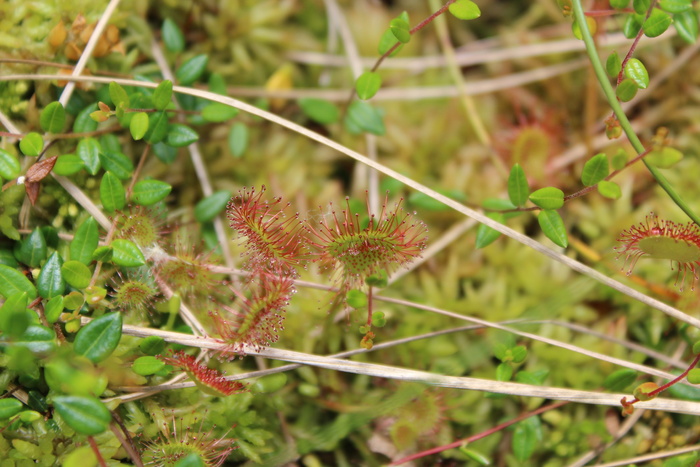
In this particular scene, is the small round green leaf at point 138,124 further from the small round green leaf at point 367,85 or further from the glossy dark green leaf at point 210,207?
the small round green leaf at point 367,85

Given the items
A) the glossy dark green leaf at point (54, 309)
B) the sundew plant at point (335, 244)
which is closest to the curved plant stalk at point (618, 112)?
the sundew plant at point (335, 244)

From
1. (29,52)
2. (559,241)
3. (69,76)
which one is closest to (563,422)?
(559,241)

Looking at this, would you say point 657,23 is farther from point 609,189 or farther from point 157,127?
point 157,127

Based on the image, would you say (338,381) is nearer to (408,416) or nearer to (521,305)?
(408,416)

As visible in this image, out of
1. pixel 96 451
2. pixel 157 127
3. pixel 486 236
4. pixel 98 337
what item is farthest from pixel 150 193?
pixel 486 236

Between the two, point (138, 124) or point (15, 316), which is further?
point (138, 124)

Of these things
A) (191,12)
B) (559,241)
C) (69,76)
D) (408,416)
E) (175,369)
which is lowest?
(408,416)

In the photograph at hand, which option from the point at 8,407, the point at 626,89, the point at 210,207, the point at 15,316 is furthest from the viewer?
the point at 210,207
